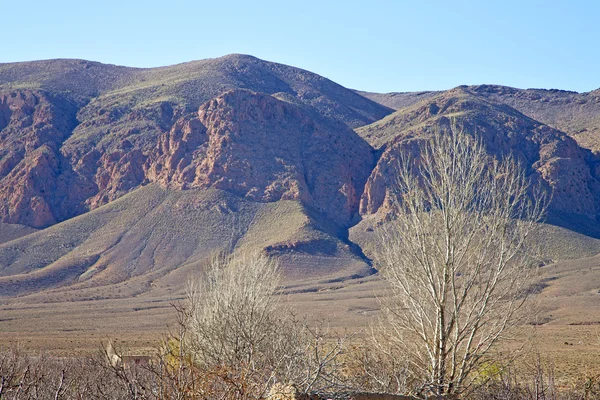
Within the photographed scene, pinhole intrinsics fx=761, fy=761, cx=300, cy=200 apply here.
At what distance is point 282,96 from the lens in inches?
5492

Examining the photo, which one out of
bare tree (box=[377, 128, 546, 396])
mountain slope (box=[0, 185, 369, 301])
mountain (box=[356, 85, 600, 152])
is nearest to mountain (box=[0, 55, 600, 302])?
mountain slope (box=[0, 185, 369, 301])

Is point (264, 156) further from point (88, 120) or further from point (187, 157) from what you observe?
point (88, 120)

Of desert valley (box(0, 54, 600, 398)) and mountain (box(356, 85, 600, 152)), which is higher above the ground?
mountain (box(356, 85, 600, 152))

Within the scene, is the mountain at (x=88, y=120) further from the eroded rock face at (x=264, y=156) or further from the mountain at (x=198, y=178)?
the eroded rock face at (x=264, y=156)

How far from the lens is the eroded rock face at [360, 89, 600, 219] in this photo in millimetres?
107688

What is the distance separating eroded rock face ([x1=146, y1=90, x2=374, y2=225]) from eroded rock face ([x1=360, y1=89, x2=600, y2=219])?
487 cm

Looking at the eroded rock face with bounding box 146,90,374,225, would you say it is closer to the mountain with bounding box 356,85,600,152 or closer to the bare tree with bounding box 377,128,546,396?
the mountain with bounding box 356,85,600,152

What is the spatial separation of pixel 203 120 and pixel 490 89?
313 ft

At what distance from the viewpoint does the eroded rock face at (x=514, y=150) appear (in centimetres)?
10769

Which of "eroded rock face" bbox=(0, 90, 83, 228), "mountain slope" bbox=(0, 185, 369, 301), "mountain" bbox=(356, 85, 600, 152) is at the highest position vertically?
"mountain" bbox=(356, 85, 600, 152)

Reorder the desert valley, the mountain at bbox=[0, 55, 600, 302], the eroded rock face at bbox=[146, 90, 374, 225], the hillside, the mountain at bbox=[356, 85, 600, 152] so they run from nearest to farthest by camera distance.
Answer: the desert valley
the mountain at bbox=[0, 55, 600, 302]
the hillside
the eroded rock face at bbox=[146, 90, 374, 225]
the mountain at bbox=[356, 85, 600, 152]

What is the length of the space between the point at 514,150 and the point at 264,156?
37392 millimetres

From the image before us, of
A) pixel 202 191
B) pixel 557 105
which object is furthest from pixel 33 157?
pixel 557 105

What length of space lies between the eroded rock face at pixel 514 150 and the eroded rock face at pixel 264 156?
16.0ft
